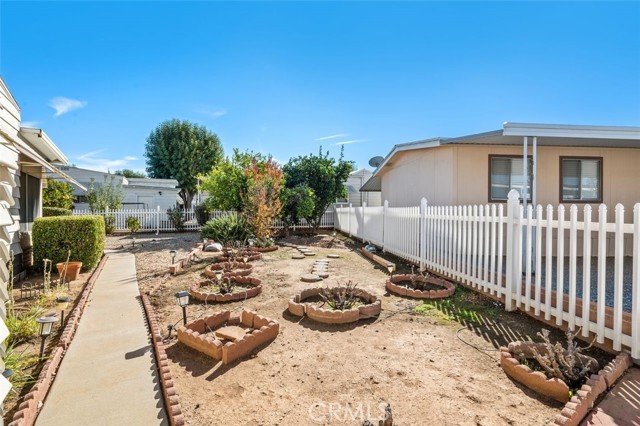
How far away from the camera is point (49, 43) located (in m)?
8.05

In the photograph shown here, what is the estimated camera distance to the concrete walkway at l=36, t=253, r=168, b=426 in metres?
2.34

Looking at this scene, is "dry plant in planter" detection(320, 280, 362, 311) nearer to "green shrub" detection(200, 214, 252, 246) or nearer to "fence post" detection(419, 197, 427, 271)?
"fence post" detection(419, 197, 427, 271)

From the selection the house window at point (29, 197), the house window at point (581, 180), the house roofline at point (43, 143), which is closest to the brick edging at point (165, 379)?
the house roofline at point (43, 143)

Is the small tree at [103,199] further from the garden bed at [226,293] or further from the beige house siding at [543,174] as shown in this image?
the beige house siding at [543,174]

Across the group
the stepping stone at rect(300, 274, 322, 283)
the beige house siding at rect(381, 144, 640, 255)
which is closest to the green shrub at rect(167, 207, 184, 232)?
the stepping stone at rect(300, 274, 322, 283)

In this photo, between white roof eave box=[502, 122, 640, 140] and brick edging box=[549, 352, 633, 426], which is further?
white roof eave box=[502, 122, 640, 140]

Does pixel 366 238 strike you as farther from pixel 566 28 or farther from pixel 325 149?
pixel 566 28

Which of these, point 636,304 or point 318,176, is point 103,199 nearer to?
point 318,176

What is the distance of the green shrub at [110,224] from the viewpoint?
53.6 ft

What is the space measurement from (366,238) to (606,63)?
9213 mm

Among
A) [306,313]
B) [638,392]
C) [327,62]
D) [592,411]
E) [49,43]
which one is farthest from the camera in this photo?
[327,62]

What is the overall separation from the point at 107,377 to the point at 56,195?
16701 millimetres

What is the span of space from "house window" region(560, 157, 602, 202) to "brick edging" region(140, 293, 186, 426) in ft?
31.6

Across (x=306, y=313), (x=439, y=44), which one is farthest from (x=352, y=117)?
(x=306, y=313)
